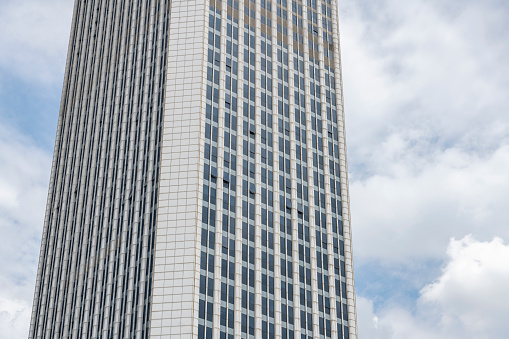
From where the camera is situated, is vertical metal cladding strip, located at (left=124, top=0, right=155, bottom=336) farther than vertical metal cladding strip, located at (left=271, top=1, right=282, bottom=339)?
No

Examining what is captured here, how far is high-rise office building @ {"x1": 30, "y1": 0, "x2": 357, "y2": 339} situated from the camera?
401 feet

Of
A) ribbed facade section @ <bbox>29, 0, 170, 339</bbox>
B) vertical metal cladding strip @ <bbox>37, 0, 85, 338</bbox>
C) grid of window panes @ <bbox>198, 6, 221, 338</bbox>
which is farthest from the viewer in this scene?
vertical metal cladding strip @ <bbox>37, 0, 85, 338</bbox>

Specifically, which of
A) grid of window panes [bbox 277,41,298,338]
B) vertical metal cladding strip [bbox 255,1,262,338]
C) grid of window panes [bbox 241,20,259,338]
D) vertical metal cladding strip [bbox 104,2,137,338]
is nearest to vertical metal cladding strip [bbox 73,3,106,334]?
vertical metal cladding strip [bbox 104,2,137,338]

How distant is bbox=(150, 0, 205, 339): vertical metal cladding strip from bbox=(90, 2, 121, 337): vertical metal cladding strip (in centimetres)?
1674

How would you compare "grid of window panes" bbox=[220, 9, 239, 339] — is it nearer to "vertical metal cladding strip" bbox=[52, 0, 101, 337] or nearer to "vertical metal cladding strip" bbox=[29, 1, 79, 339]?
"vertical metal cladding strip" bbox=[52, 0, 101, 337]

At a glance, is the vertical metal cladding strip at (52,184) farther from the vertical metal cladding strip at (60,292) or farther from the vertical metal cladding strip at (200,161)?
the vertical metal cladding strip at (200,161)

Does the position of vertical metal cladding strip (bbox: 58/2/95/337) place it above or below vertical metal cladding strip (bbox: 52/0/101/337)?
above

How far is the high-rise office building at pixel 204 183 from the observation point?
12238 centimetres

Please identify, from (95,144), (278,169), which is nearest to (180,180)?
(278,169)

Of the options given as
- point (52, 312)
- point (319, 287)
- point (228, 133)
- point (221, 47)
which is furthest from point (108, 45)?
point (319, 287)

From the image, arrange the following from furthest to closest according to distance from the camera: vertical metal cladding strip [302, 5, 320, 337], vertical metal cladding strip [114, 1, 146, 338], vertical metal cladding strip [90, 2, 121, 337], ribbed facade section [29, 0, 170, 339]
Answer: vertical metal cladding strip [90, 2, 121, 337], vertical metal cladding strip [302, 5, 320, 337], ribbed facade section [29, 0, 170, 339], vertical metal cladding strip [114, 1, 146, 338]

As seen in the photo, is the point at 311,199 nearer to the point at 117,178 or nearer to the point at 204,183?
the point at 204,183

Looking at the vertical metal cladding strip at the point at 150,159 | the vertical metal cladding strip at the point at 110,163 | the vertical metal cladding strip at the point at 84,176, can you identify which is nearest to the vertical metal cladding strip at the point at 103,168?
the vertical metal cladding strip at the point at 110,163

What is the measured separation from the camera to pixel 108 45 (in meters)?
162
